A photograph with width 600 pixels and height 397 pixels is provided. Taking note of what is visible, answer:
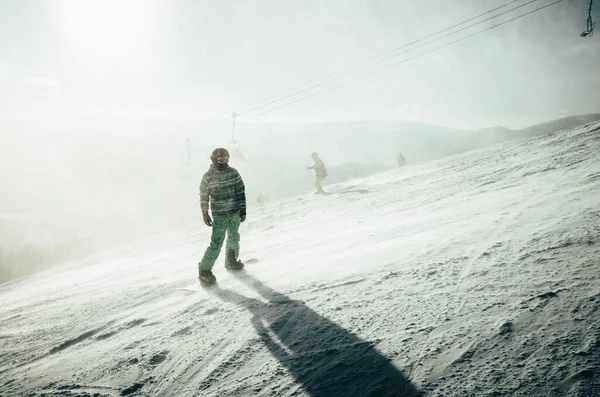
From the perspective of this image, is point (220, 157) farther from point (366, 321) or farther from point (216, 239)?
point (366, 321)

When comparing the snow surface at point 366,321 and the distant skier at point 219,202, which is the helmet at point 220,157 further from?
the snow surface at point 366,321

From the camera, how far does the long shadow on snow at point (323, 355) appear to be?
69.6 inches

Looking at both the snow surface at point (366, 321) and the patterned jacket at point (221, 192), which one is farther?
the patterned jacket at point (221, 192)

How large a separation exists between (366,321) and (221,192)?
9.59ft

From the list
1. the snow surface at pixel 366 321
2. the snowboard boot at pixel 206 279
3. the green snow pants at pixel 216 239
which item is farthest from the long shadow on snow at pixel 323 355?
the green snow pants at pixel 216 239

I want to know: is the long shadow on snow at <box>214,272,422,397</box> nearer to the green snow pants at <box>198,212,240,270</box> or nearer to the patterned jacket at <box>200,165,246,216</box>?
the green snow pants at <box>198,212,240,270</box>

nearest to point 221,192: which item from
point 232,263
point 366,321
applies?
point 232,263

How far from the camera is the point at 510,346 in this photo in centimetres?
182

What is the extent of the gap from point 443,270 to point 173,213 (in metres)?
44.4

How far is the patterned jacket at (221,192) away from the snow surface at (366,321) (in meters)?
1.08

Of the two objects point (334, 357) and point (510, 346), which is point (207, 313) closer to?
point (334, 357)

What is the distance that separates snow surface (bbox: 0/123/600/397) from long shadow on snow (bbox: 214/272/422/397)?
0.04 ft

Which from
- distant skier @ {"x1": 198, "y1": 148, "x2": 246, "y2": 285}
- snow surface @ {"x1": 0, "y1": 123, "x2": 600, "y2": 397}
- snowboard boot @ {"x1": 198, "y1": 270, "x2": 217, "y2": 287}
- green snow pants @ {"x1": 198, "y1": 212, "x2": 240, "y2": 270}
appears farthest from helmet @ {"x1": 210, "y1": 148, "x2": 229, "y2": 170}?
snow surface @ {"x1": 0, "y1": 123, "x2": 600, "y2": 397}

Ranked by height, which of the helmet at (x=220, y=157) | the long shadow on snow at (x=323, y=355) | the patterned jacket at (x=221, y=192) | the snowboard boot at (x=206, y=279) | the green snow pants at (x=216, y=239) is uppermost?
the helmet at (x=220, y=157)
